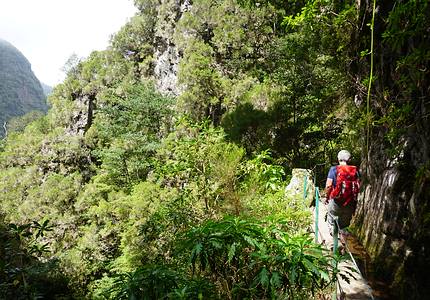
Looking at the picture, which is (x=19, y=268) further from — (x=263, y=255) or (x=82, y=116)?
(x=82, y=116)

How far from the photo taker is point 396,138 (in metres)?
3.61

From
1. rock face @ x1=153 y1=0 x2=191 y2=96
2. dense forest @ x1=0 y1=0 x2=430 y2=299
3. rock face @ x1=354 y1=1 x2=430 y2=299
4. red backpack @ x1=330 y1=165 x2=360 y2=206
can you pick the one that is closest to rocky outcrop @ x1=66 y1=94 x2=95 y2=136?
dense forest @ x1=0 y1=0 x2=430 y2=299

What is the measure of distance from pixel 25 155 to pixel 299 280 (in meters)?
33.3

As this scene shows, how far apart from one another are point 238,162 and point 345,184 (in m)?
2.32

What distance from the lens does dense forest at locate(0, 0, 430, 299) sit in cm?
237

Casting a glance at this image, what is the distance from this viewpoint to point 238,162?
5.82 metres

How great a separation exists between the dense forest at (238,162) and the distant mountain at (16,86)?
54.0 metres

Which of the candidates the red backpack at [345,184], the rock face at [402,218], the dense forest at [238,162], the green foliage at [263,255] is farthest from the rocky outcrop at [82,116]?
the green foliage at [263,255]

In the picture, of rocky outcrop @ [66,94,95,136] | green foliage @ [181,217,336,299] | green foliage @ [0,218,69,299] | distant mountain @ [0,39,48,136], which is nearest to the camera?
green foliage @ [181,217,336,299]

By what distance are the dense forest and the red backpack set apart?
34cm

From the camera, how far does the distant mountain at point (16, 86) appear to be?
240 feet

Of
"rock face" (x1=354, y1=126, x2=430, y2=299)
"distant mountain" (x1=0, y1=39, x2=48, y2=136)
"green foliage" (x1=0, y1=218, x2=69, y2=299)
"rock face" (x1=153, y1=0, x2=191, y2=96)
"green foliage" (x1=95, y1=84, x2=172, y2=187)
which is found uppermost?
"rock face" (x1=153, y1=0, x2=191, y2=96)

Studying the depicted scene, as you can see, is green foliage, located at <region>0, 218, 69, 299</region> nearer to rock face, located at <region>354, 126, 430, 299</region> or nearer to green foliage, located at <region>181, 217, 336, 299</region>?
green foliage, located at <region>181, 217, 336, 299</region>

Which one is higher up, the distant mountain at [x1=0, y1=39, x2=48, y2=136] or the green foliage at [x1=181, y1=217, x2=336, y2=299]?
the green foliage at [x1=181, y1=217, x2=336, y2=299]
